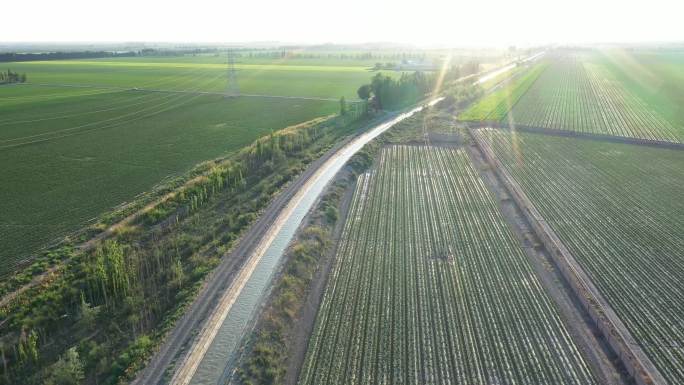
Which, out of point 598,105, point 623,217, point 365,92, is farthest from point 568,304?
point 598,105

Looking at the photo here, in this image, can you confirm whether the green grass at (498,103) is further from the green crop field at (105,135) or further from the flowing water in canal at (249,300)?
the flowing water in canal at (249,300)

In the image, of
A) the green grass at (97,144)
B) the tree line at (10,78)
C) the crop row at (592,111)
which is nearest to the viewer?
the green grass at (97,144)

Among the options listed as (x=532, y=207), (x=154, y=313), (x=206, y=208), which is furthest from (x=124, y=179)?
(x=532, y=207)

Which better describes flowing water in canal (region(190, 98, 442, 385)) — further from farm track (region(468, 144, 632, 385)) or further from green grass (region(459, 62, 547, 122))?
green grass (region(459, 62, 547, 122))

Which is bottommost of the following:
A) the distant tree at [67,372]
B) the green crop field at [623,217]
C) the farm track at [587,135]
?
the distant tree at [67,372]

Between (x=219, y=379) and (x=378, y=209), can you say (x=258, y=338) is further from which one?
(x=378, y=209)

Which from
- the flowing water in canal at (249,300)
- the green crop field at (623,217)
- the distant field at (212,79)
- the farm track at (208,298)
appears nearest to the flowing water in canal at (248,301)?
the flowing water in canal at (249,300)

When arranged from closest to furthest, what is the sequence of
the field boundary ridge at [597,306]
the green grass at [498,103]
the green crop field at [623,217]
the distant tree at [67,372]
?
the distant tree at [67,372], the field boundary ridge at [597,306], the green crop field at [623,217], the green grass at [498,103]
